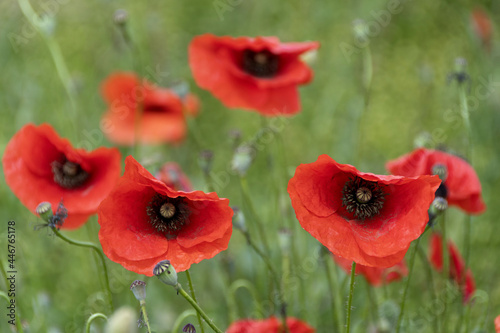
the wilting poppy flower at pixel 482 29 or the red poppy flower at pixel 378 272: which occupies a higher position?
the wilting poppy flower at pixel 482 29

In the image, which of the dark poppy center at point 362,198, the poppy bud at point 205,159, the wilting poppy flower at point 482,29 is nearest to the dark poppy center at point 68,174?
the poppy bud at point 205,159

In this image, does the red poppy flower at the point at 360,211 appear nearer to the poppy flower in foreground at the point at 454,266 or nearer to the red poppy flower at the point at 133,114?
the poppy flower in foreground at the point at 454,266

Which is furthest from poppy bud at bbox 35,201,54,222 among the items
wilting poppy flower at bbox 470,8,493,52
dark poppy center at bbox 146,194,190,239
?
wilting poppy flower at bbox 470,8,493,52

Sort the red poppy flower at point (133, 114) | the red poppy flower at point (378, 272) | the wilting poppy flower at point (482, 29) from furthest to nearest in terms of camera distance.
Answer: the wilting poppy flower at point (482, 29) < the red poppy flower at point (133, 114) < the red poppy flower at point (378, 272)

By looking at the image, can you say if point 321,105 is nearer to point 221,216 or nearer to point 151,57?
point 151,57

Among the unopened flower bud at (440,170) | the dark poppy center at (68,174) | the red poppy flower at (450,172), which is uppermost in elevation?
the unopened flower bud at (440,170)

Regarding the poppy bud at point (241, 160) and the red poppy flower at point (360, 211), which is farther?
the poppy bud at point (241, 160)

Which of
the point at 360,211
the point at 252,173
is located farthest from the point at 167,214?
the point at 252,173
